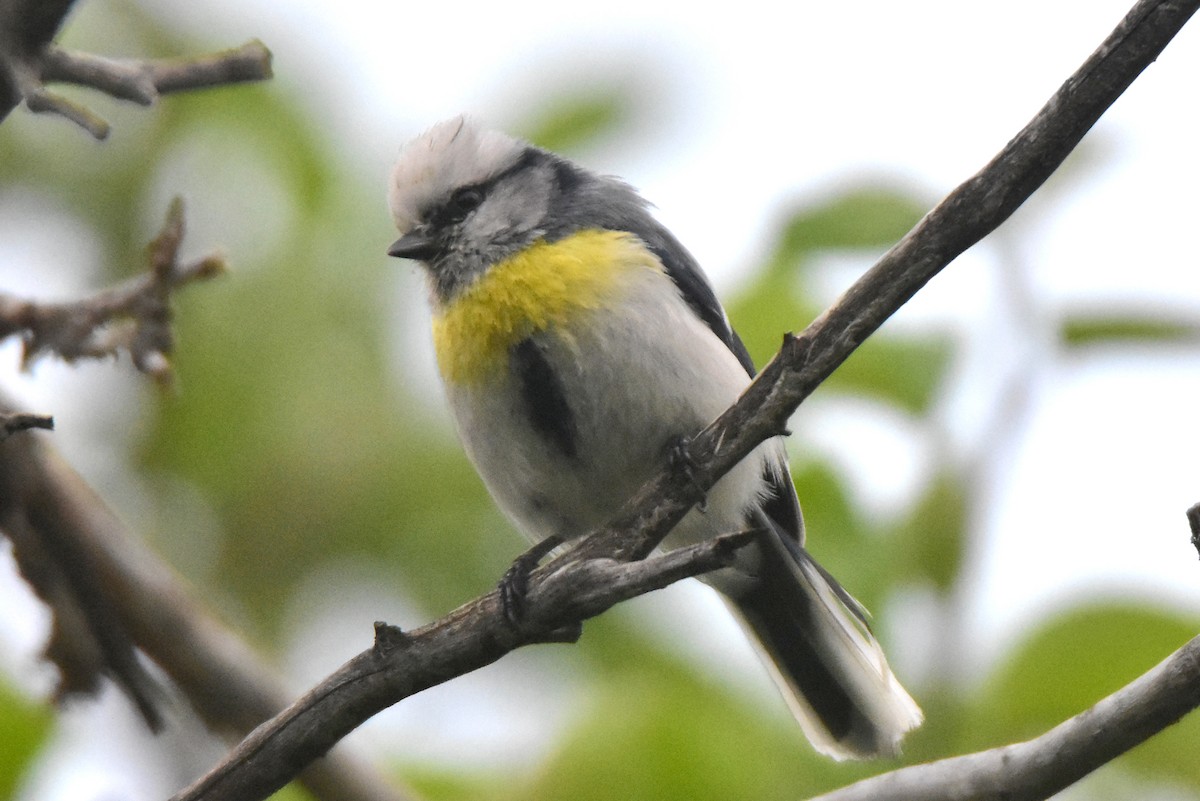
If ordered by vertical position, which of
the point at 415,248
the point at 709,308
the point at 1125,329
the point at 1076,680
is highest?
the point at 415,248

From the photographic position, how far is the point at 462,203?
391 centimetres

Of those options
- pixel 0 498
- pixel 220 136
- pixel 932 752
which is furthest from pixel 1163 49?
pixel 220 136

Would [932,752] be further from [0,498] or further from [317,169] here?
[317,169]

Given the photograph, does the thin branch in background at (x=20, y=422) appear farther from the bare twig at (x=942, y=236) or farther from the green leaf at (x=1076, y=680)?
the green leaf at (x=1076, y=680)

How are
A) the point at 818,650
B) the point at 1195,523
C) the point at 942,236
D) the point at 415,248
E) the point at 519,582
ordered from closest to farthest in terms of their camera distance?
the point at 1195,523 < the point at 942,236 < the point at 519,582 < the point at 818,650 < the point at 415,248

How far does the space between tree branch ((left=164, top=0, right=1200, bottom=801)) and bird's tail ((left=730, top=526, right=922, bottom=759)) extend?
3.66ft

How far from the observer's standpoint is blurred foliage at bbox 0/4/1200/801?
8.49 ft

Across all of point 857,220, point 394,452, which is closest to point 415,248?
point 394,452

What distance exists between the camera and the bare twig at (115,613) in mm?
2576

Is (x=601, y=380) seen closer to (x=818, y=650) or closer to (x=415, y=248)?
(x=415, y=248)

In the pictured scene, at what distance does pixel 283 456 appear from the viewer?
11.6 feet

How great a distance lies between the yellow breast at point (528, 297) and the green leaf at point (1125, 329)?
1087mm

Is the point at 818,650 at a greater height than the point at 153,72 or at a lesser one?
lesser

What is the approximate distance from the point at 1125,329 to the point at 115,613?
A: 6.91 ft
